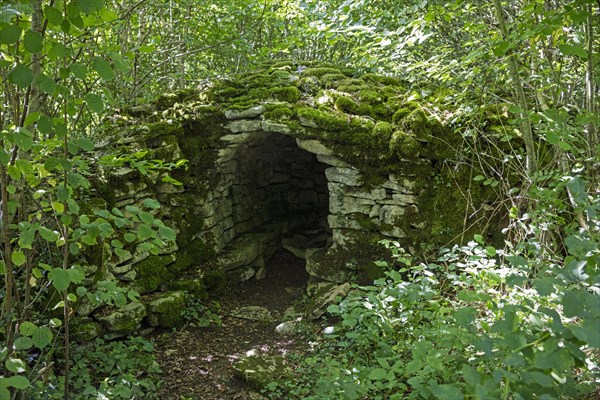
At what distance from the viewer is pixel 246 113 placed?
501 centimetres

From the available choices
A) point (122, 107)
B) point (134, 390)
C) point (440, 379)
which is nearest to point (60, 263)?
point (134, 390)

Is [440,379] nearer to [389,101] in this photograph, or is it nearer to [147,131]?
[389,101]

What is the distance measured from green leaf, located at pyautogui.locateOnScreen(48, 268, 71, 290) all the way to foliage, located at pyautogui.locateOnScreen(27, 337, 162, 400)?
1.53 meters

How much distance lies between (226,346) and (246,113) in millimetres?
2547

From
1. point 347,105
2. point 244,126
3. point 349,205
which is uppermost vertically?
point 347,105

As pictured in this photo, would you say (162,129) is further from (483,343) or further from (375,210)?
(483,343)

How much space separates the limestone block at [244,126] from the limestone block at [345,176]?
100cm

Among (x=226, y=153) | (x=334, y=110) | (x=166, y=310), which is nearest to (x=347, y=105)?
(x=334, y=110)

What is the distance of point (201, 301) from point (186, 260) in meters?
0.51

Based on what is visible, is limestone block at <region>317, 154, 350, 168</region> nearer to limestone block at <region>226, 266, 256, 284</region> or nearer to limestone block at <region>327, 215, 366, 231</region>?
limestone block at <region>327, 215, 366, 231</region>

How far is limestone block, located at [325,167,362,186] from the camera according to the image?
15.4ft

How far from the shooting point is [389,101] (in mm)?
4930

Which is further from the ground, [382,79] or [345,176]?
[382,79]

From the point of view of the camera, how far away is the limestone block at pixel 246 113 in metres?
4.95
